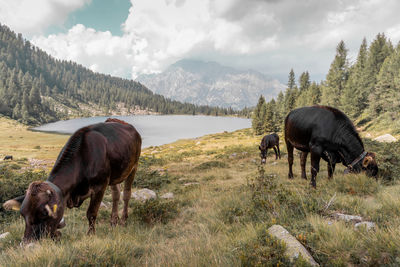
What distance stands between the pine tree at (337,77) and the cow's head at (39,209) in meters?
54.1

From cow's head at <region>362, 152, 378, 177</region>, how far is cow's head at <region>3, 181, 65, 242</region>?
814 centimetres

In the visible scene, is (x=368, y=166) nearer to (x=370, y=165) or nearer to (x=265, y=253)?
(x=370, y=165)

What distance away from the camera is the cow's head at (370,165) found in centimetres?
620

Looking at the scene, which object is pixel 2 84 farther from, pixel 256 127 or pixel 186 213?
pixel 186 213

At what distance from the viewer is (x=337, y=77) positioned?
45875 mm

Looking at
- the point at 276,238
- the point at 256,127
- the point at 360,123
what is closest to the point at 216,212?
the point at 276,238

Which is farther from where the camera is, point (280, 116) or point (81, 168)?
point (280, 116)

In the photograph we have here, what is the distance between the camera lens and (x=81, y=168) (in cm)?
374

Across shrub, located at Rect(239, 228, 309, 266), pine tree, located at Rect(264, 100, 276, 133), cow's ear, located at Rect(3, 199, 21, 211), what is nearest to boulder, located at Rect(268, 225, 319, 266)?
shrub, located at Rect(239, 228, 309, 266)

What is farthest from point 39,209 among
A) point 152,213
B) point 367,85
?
point 367,85

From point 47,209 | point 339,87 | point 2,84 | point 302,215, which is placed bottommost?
point 302,215

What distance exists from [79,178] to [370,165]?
27.0 ft

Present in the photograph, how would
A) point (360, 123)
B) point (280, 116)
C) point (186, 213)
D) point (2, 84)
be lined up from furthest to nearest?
Result: point (2, 84)
point (280, 116)
point (360, 123)
point (186, 213)

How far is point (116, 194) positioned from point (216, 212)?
283cm
